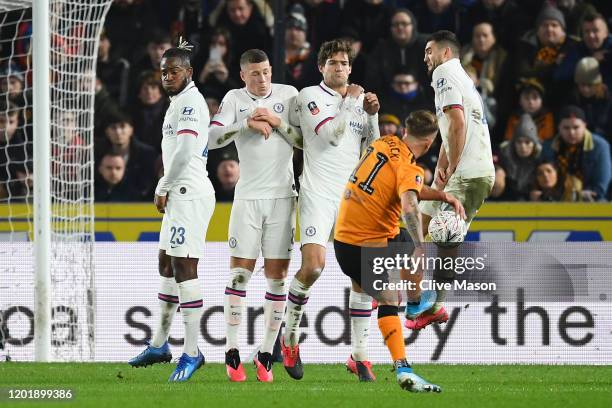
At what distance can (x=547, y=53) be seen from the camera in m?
13.8

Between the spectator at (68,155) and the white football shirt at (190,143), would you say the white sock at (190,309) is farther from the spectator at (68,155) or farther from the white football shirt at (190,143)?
the spectator at (68,155)

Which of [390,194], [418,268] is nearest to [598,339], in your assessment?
[418,268]

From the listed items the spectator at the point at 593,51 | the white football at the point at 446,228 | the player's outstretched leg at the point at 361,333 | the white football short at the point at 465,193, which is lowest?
the player's outstretched leg at the point at 361,333

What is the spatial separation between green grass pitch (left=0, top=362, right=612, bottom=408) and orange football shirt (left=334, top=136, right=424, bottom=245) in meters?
1.02

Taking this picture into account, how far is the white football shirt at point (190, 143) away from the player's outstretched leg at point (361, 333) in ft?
4.32

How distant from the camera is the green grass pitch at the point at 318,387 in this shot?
7.49 meters

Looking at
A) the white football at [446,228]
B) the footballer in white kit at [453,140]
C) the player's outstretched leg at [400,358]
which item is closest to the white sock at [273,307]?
the footballer in white kit at [453,140]

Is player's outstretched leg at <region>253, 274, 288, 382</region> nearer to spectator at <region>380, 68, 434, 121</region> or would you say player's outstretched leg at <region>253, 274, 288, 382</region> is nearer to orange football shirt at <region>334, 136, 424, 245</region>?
orange football shirt at <region>334, 136, 424, 245</region>

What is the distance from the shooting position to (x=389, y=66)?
45.0 feet

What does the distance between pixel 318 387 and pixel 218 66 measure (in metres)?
6.14

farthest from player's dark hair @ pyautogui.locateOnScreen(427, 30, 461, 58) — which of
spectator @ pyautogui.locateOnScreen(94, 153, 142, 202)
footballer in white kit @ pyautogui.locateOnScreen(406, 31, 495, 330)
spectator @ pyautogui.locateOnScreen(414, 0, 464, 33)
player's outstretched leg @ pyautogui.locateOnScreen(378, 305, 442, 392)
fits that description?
spectator @ pyautogui.locateOnScreen(414, 0, 464, 33)

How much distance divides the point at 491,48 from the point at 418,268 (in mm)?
5657

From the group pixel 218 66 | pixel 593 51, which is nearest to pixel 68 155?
pixel 218 66

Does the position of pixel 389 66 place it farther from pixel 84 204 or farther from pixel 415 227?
pixel 415 227
